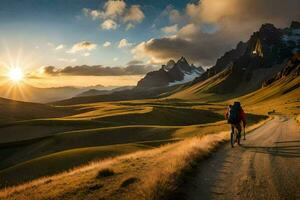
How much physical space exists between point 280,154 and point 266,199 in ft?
28.7

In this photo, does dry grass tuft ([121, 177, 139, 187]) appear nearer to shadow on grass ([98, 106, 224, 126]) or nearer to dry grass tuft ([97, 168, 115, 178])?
dry grass tuft ([97, 168, 115, 178])

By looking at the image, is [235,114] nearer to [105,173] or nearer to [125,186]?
[105,173]

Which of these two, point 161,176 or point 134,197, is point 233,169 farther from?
point 134,197

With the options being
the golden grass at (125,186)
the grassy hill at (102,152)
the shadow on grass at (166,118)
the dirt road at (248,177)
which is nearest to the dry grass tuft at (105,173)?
the grassy hill at (102,152)

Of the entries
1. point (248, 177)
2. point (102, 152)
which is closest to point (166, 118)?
point (102, 152)

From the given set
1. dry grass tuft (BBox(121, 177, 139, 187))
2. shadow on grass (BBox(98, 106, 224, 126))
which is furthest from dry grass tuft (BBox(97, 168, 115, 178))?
shadow on grass (BBox(98, 106, 224, 126))

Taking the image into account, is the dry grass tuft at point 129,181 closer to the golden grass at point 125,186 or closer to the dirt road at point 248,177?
the golden grass at point 125,186

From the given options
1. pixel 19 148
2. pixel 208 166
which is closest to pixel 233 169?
pixel 208 166

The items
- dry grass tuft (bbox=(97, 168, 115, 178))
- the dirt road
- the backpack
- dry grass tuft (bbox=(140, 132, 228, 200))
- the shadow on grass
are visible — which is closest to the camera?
dry grass tuft (bbox=(140, 132, 228, 200))

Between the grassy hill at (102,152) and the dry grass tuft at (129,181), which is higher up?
the dry grass tuft at (129,181)

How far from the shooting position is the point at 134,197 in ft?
35.7

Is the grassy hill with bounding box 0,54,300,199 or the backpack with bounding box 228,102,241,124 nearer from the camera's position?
the grassy hill with bounding box 0,54,300,199

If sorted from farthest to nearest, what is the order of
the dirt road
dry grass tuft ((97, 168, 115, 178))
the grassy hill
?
1. dry grass tuft ((97, 168, 115, 178))
2. the grassy hill
3. the dirt road

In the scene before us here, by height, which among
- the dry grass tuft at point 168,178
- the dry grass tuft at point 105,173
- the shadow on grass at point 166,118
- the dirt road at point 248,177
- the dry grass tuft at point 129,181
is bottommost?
the shadow on grass at point 166,118
